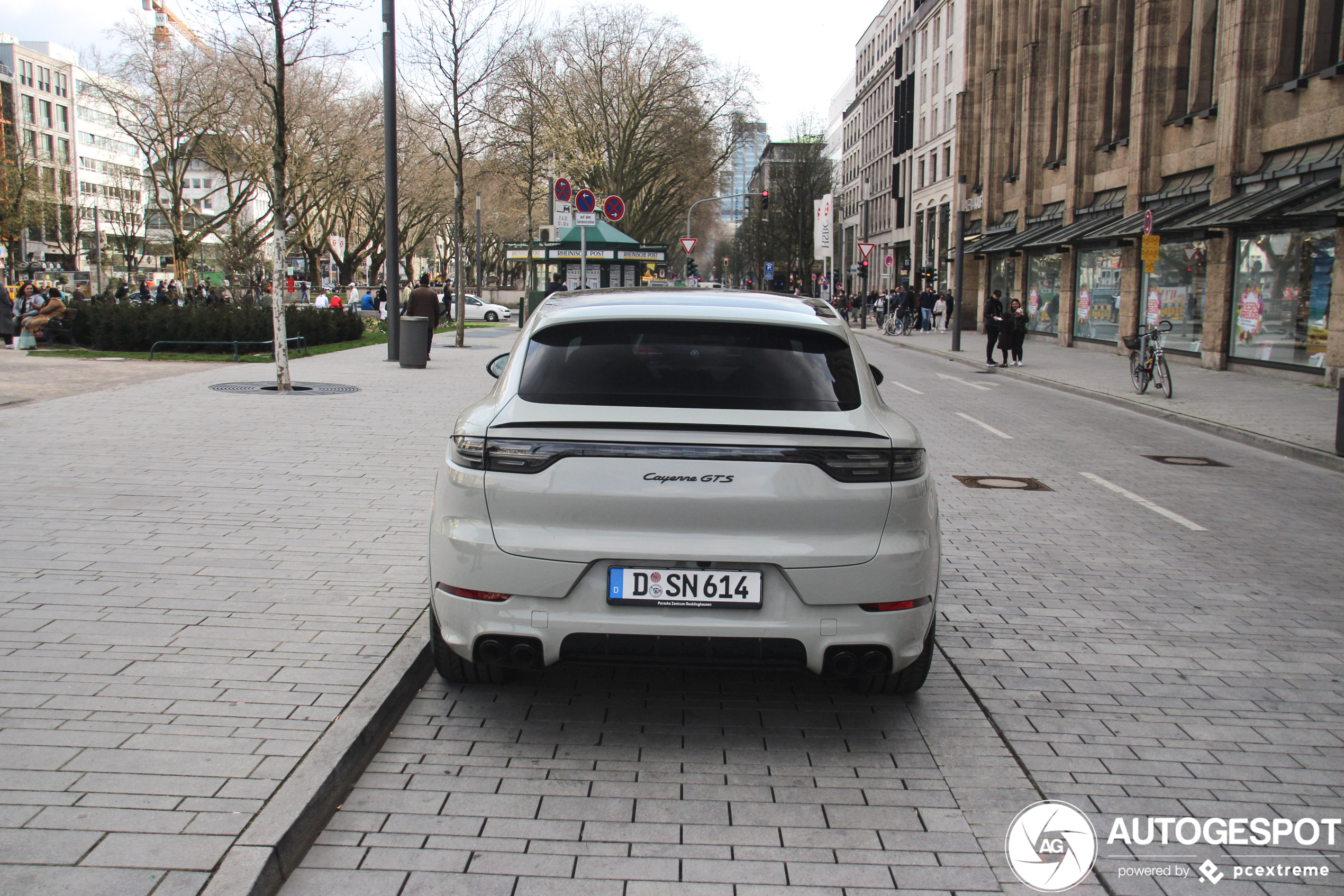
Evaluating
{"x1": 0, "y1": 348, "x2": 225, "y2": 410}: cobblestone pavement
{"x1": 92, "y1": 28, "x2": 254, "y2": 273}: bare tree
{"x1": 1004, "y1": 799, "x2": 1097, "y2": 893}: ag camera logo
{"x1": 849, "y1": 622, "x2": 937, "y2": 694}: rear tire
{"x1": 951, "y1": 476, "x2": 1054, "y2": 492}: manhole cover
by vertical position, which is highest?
{"x1": 92, "y1": 28, "x2": 254, "y2": 273}: bare tree

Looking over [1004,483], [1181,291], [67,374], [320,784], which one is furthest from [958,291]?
[320,784]

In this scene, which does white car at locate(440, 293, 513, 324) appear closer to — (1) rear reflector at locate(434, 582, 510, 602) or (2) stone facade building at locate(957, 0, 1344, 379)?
(2) stone facade building at locate(957, 0, 1344, 379)

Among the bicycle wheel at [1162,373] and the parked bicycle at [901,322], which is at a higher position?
the parked bicycle at [901,322]

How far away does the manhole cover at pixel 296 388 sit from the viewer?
14.7 m

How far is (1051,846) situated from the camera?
328 cm

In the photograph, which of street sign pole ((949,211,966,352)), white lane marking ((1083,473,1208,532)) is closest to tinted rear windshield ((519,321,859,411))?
white lane marking ((1083,473,1208,532))

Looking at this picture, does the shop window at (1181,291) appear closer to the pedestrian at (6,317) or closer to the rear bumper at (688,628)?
the rear bumper at (688,628)

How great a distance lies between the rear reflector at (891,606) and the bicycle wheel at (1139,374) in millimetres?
15796

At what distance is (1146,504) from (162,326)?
18587 millimetres

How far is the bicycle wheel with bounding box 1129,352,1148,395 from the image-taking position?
711 inches

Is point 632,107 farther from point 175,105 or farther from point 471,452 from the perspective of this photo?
point 471,452

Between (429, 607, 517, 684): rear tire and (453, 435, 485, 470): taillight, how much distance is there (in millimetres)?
714

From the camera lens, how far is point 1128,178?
2888 centimetres

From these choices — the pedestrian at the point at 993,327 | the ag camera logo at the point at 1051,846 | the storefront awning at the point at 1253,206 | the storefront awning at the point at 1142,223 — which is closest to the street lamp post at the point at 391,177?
the pedestrian at the point at 993,327
